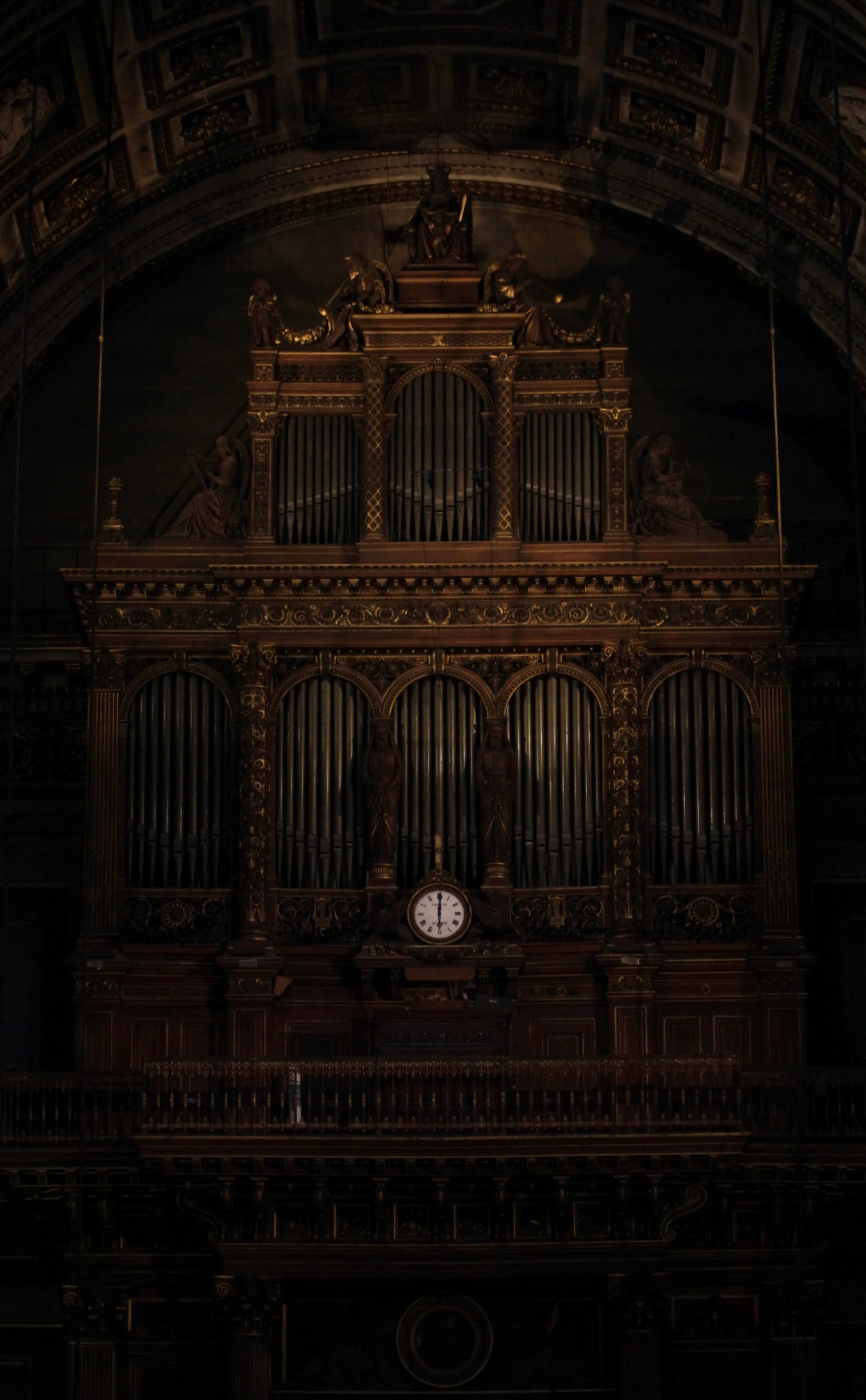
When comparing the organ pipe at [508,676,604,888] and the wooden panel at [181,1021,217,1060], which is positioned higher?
the organ pipe at [508,676,604,888]

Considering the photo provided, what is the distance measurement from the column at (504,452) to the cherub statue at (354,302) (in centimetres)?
134

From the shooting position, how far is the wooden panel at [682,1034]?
29844mm

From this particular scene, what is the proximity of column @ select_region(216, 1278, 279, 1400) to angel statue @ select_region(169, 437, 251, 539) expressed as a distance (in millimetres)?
7644

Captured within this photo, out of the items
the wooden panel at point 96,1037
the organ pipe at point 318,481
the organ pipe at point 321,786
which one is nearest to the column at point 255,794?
the organ pipe at point 321,786

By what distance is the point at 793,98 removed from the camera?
3122cm

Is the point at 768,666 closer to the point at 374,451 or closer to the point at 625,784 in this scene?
the point at 625,784

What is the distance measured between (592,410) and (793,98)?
378 cm

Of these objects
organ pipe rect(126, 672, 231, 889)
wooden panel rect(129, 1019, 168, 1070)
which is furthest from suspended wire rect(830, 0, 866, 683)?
wooden panel rect(129, 1019, 168, 1070)

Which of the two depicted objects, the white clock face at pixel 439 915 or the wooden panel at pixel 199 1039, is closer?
the white clock face at pixel 439 915

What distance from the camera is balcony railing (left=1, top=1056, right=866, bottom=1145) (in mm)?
27562

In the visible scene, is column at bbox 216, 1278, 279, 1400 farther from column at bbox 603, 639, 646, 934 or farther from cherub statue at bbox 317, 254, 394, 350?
cherub statue at bbox 317, 254, 394, 350

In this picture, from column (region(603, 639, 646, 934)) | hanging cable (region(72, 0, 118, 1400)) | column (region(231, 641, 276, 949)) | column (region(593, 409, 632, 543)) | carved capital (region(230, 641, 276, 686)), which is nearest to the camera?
hanging cable (region(72, 0, 118, 1400))

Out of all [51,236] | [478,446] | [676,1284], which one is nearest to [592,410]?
[478,446]

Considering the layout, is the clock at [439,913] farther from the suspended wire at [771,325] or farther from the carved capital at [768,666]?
the suspended wire at [771,325]
